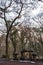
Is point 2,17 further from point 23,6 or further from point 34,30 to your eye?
point 34,30

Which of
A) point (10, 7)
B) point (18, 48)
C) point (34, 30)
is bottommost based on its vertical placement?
point (18, 48)

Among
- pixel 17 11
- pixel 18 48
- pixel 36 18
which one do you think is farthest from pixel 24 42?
pixel 17 11

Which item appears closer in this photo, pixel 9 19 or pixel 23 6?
pixel 23 6

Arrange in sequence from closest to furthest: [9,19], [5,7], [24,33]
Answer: [5,7], [9,19], [24,33]

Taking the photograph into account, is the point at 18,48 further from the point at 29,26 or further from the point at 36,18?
the point at 36,18

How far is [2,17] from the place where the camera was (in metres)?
25.7

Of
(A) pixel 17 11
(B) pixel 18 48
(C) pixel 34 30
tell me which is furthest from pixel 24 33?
(A) pixel 17 11

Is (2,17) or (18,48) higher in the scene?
(2,17)

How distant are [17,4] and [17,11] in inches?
41.7

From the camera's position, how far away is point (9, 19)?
90.6 feet

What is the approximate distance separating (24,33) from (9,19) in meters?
6.78

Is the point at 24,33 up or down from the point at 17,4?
down

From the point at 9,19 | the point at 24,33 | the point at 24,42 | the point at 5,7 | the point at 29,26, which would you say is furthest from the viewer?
the point at 24,42

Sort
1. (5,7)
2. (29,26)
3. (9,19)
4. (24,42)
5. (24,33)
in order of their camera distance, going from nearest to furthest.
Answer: (5,7), (9,19), (29,26), (24,33), (24,42)
